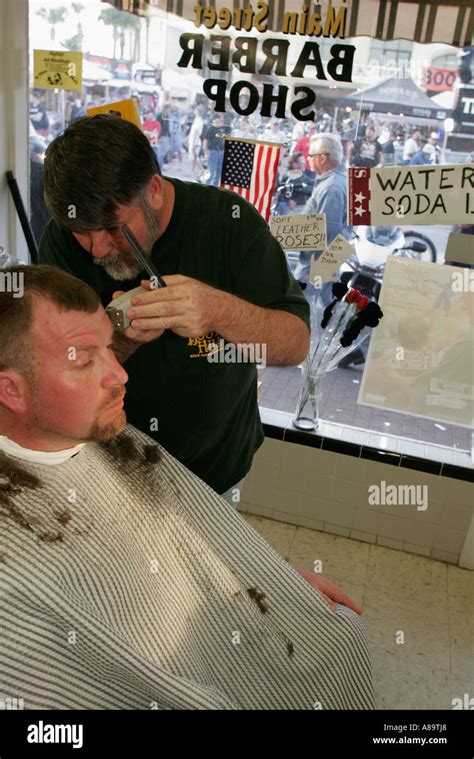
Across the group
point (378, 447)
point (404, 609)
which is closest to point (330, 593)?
point (404, 609)

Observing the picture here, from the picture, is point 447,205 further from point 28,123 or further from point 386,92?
point 28,123

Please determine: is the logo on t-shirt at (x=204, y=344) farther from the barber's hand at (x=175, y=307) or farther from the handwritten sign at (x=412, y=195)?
the handwritten sign at (x=412, y=195)

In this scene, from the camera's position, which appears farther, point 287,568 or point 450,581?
point 450,581

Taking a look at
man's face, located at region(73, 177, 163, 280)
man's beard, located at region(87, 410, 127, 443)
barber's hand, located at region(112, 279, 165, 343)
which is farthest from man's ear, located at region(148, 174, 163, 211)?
man's beard, located at region(87, 410, 127, 443)

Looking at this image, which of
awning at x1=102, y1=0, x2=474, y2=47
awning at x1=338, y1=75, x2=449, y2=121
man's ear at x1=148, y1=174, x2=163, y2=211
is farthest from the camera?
awning at x1=338, y1=75, x2=449, y2=121

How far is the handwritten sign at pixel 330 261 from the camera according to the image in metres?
2.60

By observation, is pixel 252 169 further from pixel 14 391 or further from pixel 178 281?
pixel 14 391

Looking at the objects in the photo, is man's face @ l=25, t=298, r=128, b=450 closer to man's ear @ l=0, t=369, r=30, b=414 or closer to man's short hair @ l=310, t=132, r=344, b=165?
man's ear @ l=0, t=369, r=30, b=414

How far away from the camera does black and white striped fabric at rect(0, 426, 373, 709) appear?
3.38ft

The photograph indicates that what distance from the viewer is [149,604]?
1.24 metres

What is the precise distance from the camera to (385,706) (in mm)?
2080

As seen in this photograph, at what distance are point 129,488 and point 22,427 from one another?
30 centimetres

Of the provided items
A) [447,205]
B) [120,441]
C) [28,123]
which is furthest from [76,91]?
[120,441]
